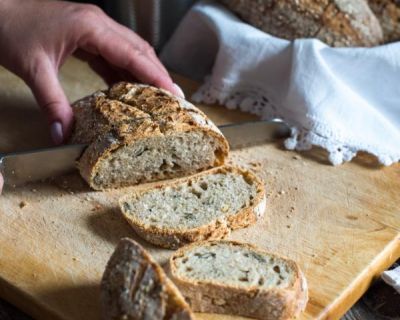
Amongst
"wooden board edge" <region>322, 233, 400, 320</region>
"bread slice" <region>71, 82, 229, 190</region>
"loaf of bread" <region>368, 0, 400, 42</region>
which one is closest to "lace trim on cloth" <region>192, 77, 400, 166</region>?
"bread slice" <region>71, 82, 229, 190</region>

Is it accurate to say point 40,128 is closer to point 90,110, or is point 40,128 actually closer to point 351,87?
point 90,110

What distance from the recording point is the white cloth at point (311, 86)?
10.6 ft

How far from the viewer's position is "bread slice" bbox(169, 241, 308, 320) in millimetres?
2160

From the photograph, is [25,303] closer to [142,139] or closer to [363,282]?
[142,139]

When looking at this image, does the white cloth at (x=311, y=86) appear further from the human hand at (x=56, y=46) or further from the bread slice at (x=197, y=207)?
the bread slice at (x=197, y=207)

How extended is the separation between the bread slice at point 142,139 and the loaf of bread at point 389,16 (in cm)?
123

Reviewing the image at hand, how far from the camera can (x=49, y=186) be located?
2844 millimetres

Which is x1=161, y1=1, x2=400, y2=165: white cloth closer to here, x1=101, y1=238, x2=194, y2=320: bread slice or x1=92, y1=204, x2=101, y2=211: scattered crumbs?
x1=92, y1=204, x2=101, y2=211: scattered crumbs

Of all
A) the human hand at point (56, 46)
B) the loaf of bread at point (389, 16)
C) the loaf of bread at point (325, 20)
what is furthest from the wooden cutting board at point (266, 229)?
the loaf of bread at point (389, 16)

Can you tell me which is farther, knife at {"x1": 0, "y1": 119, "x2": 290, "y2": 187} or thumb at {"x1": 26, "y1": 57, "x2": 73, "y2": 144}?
thumb at {"x1": 26, "y1": 57, "x2": 73, "y2": 144}

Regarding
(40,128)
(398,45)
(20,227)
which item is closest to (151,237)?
(20,227)

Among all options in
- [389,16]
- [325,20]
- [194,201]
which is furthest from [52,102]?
[389,16]

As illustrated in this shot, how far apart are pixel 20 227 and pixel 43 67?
0.85 meters

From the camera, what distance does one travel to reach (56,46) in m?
3.21
